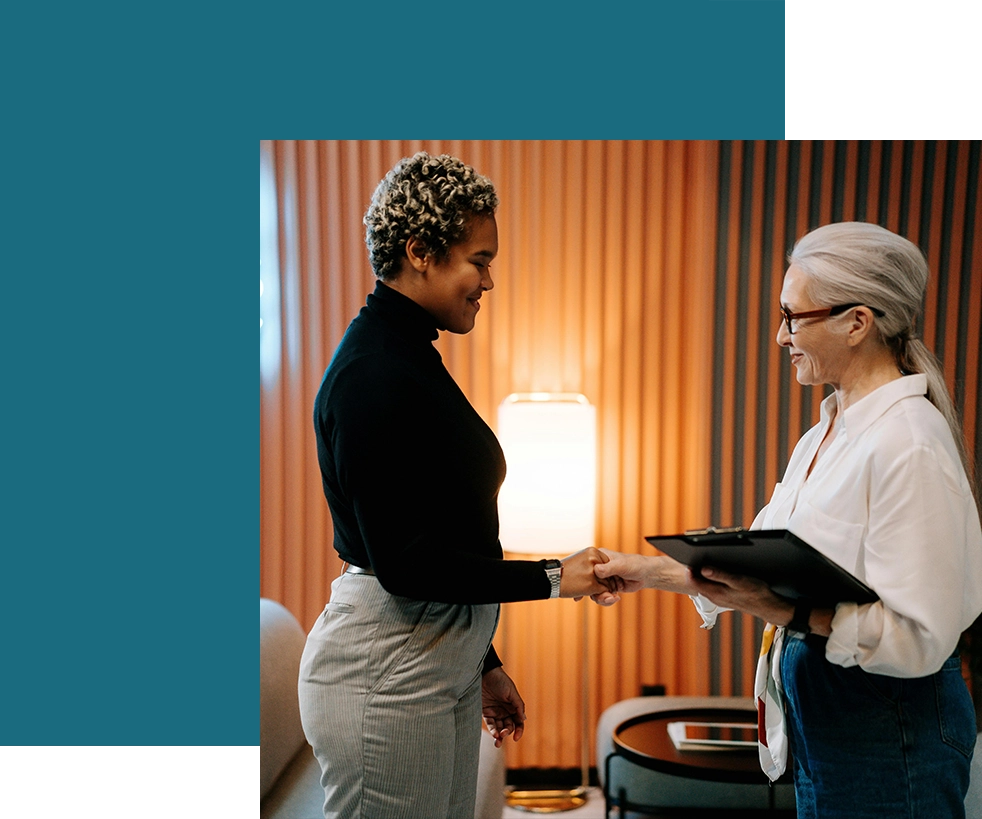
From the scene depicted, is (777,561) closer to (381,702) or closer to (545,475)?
(381,702)

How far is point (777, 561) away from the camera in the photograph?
1483 millimetres

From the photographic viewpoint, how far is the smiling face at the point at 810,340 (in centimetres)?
171

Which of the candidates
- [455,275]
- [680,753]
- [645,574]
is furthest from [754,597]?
[680,753]

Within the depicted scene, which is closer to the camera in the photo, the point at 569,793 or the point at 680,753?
the point at 680,753

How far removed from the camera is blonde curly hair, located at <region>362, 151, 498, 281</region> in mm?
1663

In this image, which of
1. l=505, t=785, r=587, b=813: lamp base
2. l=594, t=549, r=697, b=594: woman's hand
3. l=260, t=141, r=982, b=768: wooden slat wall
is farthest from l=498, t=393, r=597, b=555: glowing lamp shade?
l=594, t=549, r=697, b=594: woman's hand

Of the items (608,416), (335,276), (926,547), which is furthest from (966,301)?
(335,276)

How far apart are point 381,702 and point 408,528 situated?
34cm

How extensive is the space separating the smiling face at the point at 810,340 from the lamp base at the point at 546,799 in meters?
2.14

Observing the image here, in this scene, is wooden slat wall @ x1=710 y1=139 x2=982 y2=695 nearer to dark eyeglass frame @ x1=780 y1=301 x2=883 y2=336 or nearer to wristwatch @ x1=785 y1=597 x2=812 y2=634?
dark eyeglass frame @ x1=780 y1=301 x2=883 y2=336

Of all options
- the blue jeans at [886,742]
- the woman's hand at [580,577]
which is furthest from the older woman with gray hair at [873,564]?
the woman's hand at [580,577]

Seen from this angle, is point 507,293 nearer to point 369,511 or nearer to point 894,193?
point 894,193

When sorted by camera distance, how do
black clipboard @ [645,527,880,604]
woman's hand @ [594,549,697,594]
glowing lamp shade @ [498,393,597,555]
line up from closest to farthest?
black clipboard @ [645,527,880,604]
woman's hand @ [594,549,697,594]
glowing lamp shade @ [498,393,597,555]

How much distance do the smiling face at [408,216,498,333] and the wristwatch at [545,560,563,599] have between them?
473mm
